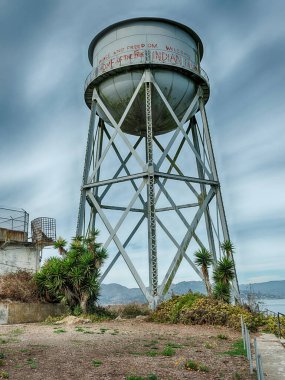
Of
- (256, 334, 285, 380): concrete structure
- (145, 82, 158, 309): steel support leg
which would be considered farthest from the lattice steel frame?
(256, 334, 285, 380): concrete structure

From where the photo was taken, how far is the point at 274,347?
13023 millimetres

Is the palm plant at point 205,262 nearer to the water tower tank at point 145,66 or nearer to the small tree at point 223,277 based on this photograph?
the small tree at point 223,277

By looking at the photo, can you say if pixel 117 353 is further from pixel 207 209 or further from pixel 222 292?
pixel 207 209

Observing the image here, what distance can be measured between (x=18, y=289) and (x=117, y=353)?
13467 millimetres

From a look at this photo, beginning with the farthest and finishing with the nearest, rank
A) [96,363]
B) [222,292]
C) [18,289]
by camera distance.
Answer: [18,289], [222,292], [96,363]

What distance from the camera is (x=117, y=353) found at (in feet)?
37.4

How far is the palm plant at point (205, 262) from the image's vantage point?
2202 centimetres

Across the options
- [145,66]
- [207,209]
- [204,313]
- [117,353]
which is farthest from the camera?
[207,209]

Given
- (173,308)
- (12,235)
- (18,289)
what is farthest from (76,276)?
(12,235)

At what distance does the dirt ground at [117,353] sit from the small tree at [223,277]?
4105 millimetres

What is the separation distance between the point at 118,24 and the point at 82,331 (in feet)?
62.3

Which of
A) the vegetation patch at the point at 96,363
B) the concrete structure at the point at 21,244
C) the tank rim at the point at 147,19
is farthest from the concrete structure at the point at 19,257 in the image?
the vegetation patch at the point at 96,363

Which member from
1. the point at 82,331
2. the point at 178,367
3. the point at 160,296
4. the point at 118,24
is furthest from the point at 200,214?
the point at 178,367

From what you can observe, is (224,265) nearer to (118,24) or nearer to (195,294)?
(195,294)
